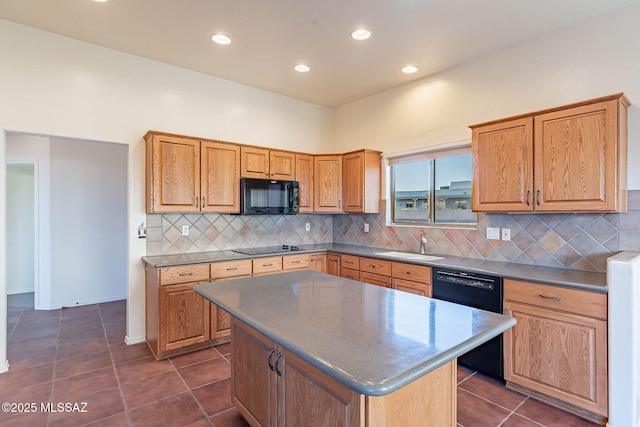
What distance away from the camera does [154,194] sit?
3.15 m

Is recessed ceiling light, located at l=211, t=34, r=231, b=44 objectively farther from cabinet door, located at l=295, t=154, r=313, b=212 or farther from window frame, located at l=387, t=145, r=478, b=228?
window frame, located at l=387, t=145, r=478, b=228

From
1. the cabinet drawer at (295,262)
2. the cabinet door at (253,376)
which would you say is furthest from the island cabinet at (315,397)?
the cabinet drawer at (295,262)

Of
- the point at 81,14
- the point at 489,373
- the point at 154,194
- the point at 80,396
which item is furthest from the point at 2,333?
the point at 489,373

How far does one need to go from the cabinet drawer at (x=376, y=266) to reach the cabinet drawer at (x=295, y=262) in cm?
70

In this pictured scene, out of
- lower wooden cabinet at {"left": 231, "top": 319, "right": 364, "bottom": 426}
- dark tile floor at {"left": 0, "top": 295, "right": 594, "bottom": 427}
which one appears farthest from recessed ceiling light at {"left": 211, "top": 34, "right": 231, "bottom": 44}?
dark tile floor at {"left": 0, "top": 295, "right": 594, "bottom": 427}

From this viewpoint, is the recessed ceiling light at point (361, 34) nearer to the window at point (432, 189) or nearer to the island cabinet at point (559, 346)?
the window at point (432, 189)

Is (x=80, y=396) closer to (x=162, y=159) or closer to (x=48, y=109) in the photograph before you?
(x=162, y=159)

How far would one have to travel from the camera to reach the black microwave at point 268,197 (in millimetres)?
3672

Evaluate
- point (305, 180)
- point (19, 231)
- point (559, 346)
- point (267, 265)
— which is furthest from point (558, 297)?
point (19, 231)

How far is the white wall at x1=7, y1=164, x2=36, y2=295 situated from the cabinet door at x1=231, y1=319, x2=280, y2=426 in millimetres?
5346

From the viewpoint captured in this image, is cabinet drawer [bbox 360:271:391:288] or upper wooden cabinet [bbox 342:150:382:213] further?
upper wooden cabinet [bbox 342:150:382:213]

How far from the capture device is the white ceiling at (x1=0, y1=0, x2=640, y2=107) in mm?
2473

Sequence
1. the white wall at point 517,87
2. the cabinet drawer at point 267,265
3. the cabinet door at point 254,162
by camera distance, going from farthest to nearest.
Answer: the cabinet door at point 254,162 < the cabinet drawer at point 267,265 < the white wall at point 517,87

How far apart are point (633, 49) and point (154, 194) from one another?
Result: 13.6 feet
